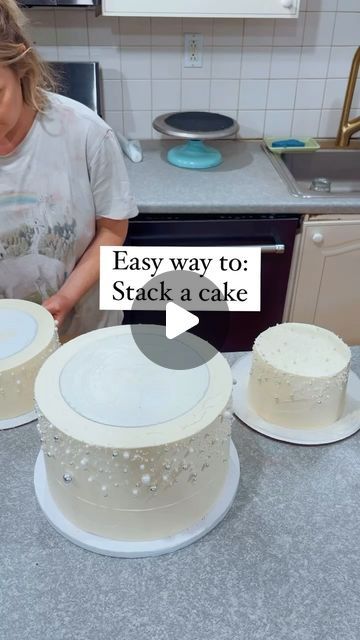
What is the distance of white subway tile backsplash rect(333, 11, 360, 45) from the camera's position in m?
2.04

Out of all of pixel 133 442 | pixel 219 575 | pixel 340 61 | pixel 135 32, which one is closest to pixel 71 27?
pixel 135 32

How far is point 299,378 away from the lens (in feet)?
2.79

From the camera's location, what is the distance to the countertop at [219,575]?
656 millimetres

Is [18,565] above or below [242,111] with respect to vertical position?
below

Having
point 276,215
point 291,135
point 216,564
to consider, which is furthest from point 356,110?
point 216,564

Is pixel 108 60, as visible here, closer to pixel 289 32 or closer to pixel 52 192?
pixel 289 32

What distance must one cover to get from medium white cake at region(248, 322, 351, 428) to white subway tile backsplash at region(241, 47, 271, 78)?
1514mm

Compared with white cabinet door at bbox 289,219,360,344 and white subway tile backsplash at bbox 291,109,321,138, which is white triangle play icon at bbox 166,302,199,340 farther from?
white subway tile backsplash at bbox 291,109,321,138

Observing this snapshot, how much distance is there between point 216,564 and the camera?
28.5 inches

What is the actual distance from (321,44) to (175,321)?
1681 mm

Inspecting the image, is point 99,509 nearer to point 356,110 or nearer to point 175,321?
point 175,321

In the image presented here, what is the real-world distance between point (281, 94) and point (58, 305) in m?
1.48

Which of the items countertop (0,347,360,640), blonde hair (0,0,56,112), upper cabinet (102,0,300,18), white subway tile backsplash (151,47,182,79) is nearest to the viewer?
countertop (0,347,360,640)

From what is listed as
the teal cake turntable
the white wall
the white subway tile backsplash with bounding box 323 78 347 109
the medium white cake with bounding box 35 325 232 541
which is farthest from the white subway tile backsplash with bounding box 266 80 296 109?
the medium white cake with bounding box 35 325 232 541
